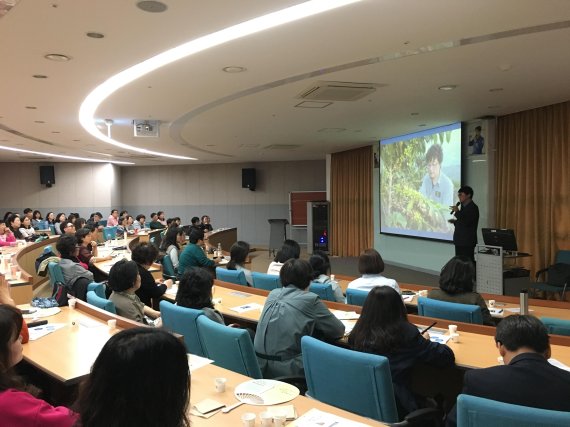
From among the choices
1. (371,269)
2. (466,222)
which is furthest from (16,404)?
(466,222)

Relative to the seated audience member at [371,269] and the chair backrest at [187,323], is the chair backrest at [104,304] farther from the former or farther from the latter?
the seated audience member at [371,269]

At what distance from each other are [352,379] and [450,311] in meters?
1.64

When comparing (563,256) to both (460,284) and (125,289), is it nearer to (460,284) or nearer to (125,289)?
(460,284)

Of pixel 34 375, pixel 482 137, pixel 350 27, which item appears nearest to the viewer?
pixel 34 375

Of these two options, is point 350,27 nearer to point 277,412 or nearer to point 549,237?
point 277,412

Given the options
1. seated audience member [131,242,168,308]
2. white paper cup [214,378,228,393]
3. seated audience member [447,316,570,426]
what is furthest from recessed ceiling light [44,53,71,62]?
seated audience member [447,316,570,426]

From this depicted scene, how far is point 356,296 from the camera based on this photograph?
4066 mm

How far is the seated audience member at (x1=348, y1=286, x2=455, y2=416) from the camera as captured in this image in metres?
2.44

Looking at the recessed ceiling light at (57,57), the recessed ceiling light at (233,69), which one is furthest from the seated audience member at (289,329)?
the recessed ceiling light at (57,57)

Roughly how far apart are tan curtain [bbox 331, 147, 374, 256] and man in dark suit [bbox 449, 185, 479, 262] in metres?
4.72

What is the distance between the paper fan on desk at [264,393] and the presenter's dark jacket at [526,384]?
0.77 m

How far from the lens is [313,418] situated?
1.86 m

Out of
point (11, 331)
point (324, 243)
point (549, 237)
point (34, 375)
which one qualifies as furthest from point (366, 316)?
point (324, 243)

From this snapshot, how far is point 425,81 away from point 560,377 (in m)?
4.21
